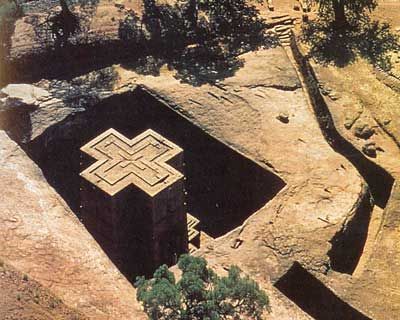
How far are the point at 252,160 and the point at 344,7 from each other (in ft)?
22.7

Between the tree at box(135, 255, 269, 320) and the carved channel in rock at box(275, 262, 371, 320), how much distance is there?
197cm

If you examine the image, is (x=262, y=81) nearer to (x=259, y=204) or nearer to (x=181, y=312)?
(x=259, y=204)

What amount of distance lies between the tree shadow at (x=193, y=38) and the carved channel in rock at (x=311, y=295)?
6995 millimetres

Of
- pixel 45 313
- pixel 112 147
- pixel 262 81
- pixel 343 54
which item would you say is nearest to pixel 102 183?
pixel 112 147

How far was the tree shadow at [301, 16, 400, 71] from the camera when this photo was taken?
21.3m

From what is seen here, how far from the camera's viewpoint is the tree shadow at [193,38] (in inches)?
846

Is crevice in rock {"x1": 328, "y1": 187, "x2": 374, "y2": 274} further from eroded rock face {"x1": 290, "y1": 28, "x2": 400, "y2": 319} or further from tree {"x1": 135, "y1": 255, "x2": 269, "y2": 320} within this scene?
tree {"x1": 135, "y1": 255, "x2": 269, "y2": 320}

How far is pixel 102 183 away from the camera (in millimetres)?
15453

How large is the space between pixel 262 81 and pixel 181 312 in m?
8.87

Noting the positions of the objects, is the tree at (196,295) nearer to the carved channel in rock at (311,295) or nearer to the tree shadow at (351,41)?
the carved channel in rock at (311,295)

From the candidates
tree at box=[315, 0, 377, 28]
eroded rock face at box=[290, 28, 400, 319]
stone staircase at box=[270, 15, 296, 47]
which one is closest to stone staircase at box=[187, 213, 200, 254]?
eroded rock face at box=[290, 28, 400, 319]

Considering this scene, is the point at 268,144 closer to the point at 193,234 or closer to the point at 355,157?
the point at 355,157

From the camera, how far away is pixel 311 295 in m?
15.8

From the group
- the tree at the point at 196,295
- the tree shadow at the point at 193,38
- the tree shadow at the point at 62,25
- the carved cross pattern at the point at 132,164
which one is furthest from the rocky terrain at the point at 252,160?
the carved cross pattern at the point at 132,164
